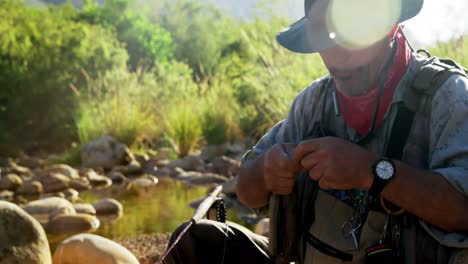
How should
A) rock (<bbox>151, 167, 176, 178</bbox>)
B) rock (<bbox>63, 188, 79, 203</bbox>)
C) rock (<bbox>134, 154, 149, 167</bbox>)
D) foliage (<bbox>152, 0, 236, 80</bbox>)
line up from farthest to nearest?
foliage (<bbox>152, 0, 236, 80</bbox>) < rock (<bbox>134, 154, 149, 167</bbox>) < rock (<bbox>151, 167, 176, 178</bbox>) < rock (<bbox>63, 188, 79, 203</bbox>)

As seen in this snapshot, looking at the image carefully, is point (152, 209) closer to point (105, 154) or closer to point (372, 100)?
point (105, 154)

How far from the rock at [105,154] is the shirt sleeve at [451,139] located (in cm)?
796

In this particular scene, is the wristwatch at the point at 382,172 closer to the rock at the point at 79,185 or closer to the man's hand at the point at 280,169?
the man's hand at the point at 280,169

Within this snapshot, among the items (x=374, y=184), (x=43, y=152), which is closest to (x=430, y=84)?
(x=374, y=184)

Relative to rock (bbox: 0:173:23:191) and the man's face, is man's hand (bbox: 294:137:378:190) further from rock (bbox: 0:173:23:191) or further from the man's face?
rock (bbox: 0:173:23:191)

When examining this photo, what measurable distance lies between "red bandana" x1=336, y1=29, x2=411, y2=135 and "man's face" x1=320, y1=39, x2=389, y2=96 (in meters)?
0.02

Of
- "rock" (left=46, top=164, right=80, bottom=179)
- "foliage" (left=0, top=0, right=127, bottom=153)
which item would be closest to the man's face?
"rock" (left=46, top=164, right=80, bottom=179)

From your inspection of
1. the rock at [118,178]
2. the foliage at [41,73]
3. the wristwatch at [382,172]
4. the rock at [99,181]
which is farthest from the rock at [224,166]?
the wristwatch at [382,172]

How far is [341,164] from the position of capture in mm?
1452

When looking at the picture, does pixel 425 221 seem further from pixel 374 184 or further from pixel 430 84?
pixel 430 84

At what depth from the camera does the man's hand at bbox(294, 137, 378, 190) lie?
1445 millimetres

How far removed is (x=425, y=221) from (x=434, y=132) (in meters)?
0.20

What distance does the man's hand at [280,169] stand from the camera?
1604 millimetres

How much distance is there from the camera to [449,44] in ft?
18.7
